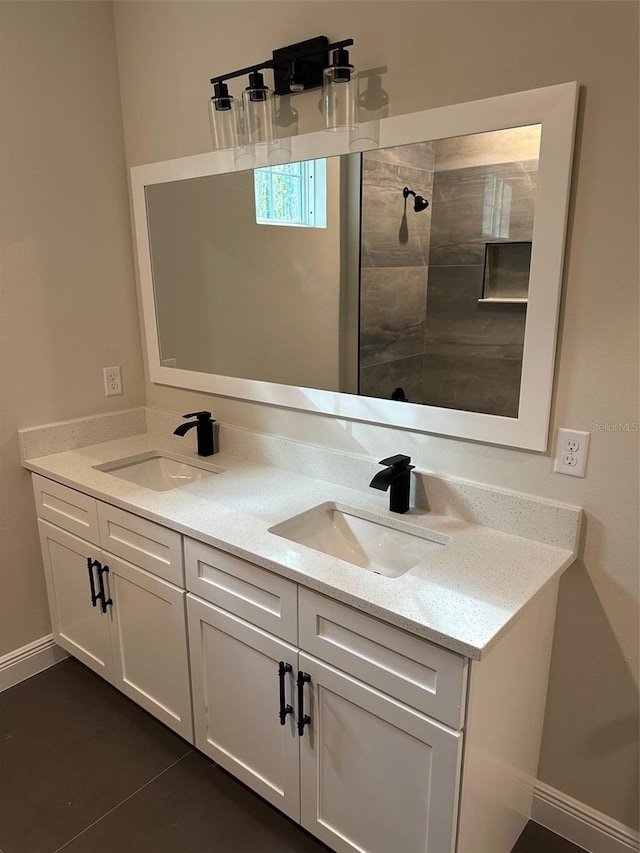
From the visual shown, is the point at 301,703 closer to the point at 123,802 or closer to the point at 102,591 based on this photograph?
the point at 123,802

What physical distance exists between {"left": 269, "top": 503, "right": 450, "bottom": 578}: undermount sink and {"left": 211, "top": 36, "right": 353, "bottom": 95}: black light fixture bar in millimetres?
1263

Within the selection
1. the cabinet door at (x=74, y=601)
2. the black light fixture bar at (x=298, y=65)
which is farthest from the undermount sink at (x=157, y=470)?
the black light fixture bar at (x=298, y=65)

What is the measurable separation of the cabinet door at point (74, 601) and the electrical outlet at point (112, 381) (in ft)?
1.92

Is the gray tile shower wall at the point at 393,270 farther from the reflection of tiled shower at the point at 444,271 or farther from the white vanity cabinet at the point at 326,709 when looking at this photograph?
the white vanity cabinet at the point at 326,709

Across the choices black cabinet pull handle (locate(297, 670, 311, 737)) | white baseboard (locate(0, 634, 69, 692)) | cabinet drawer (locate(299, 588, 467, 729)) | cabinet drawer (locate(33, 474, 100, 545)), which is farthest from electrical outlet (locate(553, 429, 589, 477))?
white baseboard (locate(0, 634, 69, 692))

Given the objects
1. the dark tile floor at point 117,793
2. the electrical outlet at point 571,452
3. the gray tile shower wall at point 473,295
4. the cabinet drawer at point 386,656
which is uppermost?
the gray tile shower wall at point 473,295

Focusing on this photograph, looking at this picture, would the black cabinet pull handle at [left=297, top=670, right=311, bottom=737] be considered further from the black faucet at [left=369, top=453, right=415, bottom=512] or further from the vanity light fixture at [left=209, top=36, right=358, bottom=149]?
the vanity light fixture at [left=209, top=36, right=358, bottom=149]

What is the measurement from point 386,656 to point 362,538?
51 cm

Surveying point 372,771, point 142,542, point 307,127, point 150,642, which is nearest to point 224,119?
point 307,127

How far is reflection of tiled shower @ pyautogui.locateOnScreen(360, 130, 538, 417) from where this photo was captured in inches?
58.1

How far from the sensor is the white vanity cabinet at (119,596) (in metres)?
1.85

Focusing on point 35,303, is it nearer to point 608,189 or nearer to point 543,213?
point 543,213

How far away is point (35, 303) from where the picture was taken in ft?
7.23

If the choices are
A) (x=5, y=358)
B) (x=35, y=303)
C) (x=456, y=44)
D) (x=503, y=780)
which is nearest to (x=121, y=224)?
(x=35, y=303)
